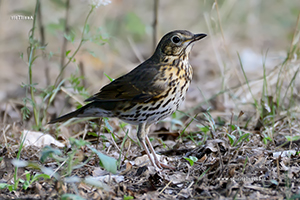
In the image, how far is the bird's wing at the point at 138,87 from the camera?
13.4 feet

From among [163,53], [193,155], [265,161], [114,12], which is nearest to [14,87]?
[114,12]

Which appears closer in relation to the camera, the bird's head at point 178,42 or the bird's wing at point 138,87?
the bird's wing at point 138,87

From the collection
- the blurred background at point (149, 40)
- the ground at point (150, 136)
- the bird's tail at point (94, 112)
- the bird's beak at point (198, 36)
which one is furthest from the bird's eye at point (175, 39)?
the blurred background at point (149, 40)

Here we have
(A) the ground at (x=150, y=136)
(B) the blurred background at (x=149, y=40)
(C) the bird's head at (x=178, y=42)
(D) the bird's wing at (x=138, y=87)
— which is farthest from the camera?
(B) the blurred background at (x=149, y=40)

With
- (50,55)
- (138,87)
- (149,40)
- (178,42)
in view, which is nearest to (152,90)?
(138,87)

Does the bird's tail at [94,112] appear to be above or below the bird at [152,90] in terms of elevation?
below

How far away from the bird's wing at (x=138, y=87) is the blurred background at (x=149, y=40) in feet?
6.79

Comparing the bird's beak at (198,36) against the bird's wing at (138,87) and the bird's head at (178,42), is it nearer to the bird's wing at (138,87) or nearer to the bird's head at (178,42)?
the bird's head at (178,42)

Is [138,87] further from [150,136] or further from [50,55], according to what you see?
[150,136]

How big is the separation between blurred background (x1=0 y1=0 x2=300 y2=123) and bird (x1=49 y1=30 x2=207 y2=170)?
2.11 m

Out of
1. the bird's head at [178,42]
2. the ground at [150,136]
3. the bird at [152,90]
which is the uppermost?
the bird's head at [178,42]

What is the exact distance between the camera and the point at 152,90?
407 cm

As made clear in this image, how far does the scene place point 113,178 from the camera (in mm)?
3545

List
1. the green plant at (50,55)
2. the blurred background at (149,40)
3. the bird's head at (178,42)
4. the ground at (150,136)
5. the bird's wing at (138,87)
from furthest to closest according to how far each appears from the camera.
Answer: the blurred background at (149,40) < the green plant at (50,55) < the bird's head at (178,42) < the bird's wing at (138,87) < the ground at (150,136)
